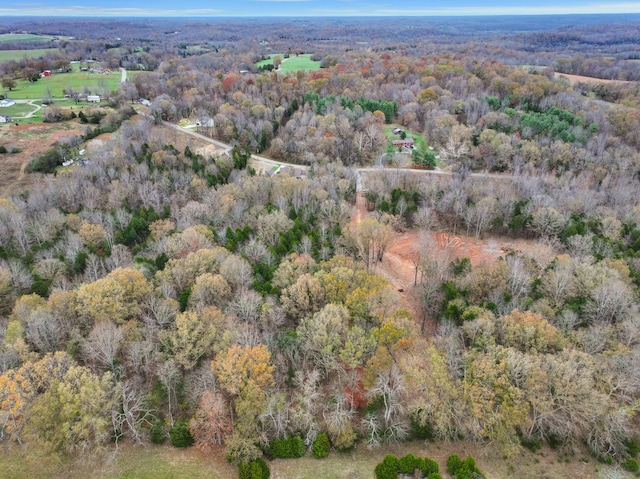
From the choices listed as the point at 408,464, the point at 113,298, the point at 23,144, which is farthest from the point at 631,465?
the point at 23,144

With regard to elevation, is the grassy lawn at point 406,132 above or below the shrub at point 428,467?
above

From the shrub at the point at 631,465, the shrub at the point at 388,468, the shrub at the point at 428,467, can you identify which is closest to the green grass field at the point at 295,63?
the shrub at the point at 388,468

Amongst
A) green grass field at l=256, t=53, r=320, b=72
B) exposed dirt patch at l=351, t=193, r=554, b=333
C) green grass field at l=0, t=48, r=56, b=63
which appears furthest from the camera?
green grass field at l=0, t=48, r=56, b=63

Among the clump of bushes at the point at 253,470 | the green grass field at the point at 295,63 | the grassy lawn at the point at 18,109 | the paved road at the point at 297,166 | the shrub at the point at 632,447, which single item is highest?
the green grass field at the point at 295,63

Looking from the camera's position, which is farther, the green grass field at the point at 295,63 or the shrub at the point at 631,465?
the green grass field at the point at 295,63

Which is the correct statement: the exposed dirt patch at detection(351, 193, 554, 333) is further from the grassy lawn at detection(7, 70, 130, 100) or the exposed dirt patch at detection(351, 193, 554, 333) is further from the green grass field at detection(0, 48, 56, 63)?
the green grass field at detection(0, 48, 56, 63)

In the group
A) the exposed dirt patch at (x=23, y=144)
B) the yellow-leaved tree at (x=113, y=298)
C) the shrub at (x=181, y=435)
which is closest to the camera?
the shrub at (x=181, y=435)

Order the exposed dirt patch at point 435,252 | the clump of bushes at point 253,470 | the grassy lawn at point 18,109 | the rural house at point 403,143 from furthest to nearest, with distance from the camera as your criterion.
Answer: the grassy lawn at point 18,109, the rural house at point 403,143, the exposed dirt patch at point 435,252, the clump of bushes at point 253,470

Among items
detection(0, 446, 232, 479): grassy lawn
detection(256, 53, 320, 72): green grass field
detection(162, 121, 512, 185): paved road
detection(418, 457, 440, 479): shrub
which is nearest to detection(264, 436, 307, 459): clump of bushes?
detection(0, 446, 232, 479): grassy lawn

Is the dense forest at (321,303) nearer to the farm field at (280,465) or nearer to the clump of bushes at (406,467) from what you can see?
the farm field at (280,465)
